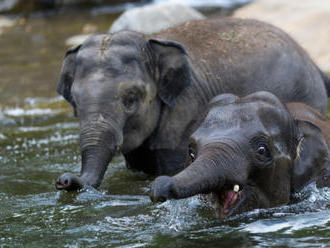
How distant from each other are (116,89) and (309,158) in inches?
90.7

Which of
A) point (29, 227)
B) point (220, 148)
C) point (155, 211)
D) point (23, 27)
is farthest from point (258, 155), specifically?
point (23, 27)

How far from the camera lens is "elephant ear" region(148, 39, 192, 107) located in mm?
9359

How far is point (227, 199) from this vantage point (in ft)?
22.1

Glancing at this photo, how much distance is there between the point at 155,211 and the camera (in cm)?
760

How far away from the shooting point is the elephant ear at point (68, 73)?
9.41 m

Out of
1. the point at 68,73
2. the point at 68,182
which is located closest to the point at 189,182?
the point at 68,182

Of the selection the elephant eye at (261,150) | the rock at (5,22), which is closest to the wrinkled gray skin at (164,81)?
the elephant eye at (261,150)

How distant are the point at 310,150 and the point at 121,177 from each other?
3.15 metres

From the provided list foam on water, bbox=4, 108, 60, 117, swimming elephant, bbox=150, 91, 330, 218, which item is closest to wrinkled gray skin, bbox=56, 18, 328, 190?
swimming elephant, bbox=150, 91, 330, 218

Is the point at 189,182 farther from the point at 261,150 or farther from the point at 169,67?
the point at 169,67

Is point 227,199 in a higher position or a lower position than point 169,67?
lower

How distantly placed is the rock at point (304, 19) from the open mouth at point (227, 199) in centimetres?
932

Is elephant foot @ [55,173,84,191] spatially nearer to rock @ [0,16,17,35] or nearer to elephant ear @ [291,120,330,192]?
elephant ear @ [291,120,330,192]

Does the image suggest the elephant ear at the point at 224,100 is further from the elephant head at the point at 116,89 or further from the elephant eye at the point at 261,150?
the elephant head at the point at 116,89
